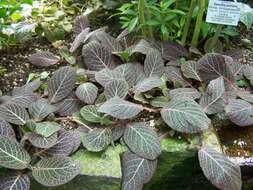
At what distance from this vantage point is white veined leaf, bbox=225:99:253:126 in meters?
1.56

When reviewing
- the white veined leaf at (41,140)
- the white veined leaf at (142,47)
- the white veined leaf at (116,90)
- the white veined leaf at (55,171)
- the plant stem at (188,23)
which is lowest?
the white veined leaf at (55,171)

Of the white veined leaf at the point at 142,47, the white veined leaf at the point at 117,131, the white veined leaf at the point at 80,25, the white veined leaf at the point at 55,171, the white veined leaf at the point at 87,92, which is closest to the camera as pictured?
the white veined leaf at the point at 55,171

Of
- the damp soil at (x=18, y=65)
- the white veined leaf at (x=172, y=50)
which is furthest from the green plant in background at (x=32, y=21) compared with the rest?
the white veined leaf at (x=172, y=50)

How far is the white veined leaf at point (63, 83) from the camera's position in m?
1.67

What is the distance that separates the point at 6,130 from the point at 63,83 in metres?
0.29

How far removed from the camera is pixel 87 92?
64.7 inches

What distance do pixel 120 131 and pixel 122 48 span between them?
0.46 meters

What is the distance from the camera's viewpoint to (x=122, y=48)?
1.87 metres

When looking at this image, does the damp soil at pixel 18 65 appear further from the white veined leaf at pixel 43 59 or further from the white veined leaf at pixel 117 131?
the white veined leaf at pixel 117 131

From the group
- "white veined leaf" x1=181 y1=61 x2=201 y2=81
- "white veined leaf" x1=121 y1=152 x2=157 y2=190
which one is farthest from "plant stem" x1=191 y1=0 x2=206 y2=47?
"white veined leaf" x1=121 y1=152 x2=157 y2=190

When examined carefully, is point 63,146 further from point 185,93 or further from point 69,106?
point 185,93

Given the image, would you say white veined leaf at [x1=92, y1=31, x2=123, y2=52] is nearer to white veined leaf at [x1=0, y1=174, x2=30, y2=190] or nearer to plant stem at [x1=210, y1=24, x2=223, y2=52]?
plant stem at [x1=210, y1=24, x2=223, y2=52]

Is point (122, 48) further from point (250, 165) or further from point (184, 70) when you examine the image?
point (250, 165)

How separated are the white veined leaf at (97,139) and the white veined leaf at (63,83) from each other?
22cm
